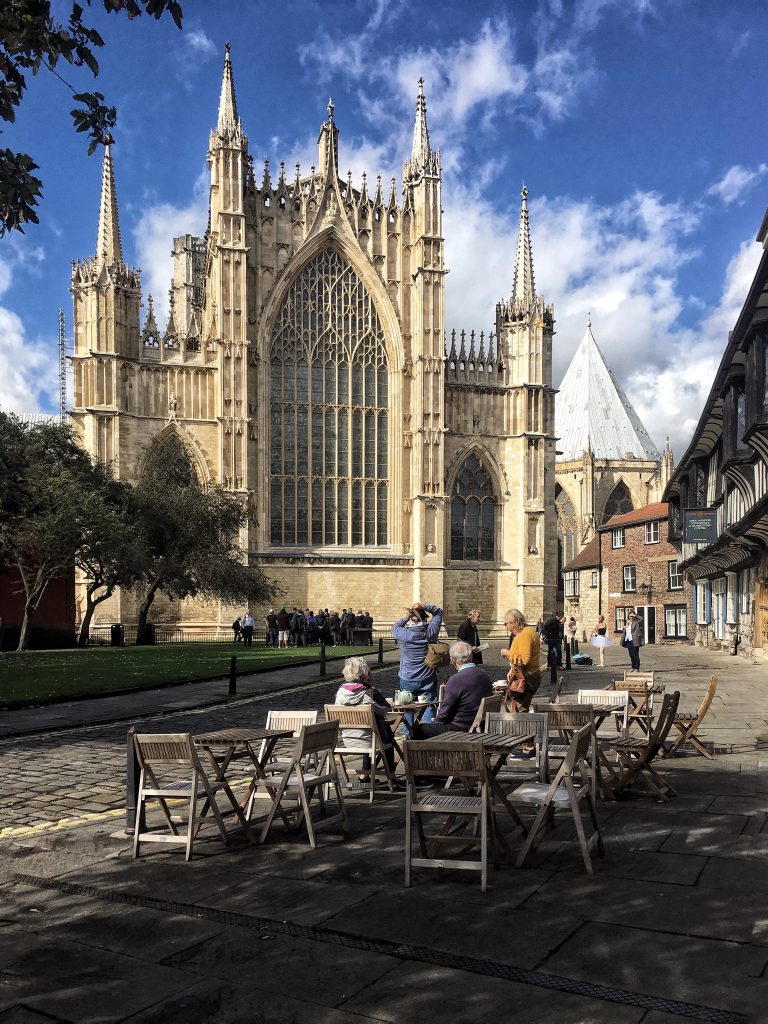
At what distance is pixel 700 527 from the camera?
29812 millimetres

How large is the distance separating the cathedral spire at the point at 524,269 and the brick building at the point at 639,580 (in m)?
12.4

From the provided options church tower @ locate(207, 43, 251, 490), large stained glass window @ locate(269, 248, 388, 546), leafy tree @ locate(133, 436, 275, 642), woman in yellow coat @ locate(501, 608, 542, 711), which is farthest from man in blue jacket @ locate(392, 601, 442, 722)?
large stained glass window @ locate(269, 248, 388, 546)

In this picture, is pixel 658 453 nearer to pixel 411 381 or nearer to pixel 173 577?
pixel 411 381

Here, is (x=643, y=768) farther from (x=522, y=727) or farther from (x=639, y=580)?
(x=639, y=580)

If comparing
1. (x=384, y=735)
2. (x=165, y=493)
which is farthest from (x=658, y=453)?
(x=384, y=735)

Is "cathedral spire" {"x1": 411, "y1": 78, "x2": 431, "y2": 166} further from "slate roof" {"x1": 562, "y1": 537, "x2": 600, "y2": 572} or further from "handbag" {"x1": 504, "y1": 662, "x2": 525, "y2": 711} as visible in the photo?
"handbag" {"x1": 504, "y1": 662, "x2": 525, "y2": 711}

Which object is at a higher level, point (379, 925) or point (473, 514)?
point (473, 514)

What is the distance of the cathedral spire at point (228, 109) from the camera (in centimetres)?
4303

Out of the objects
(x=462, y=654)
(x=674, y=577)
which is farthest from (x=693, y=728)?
(x=674, y=577)

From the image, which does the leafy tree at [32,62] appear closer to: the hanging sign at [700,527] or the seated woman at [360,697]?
the seated woman at [360,697]

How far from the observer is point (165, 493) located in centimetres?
3519

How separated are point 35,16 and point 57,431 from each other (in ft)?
89.1

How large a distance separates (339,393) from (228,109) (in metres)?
14.2

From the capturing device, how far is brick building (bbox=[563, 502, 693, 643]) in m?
41.7
